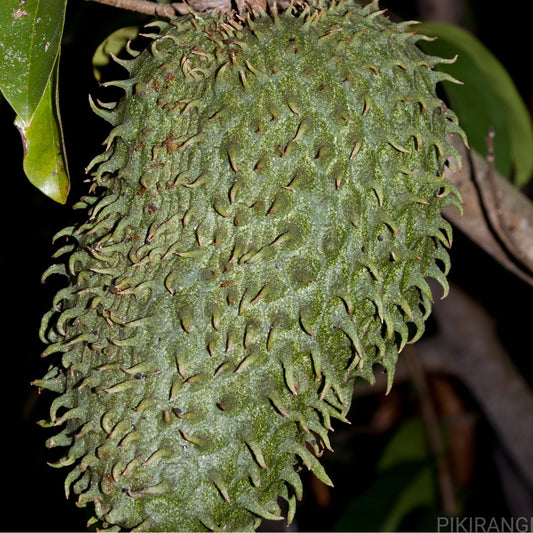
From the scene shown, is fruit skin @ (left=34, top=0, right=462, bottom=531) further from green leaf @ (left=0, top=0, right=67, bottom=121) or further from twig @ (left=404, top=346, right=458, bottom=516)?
twig @ (left=404, top=346, right=458, bottom=516)

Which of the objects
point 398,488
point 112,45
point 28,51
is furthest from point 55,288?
point 28,51

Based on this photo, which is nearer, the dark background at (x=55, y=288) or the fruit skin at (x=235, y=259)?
the fruit skin at (x=235, y=259)

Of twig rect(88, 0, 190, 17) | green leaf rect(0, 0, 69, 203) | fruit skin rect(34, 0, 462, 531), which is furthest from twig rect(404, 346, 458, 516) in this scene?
green leaf rect(0, 0, 69, 203)

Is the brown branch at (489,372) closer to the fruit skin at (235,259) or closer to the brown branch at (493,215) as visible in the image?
the brown branch at (493,215)

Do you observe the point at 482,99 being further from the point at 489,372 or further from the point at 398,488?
the point at 398,488

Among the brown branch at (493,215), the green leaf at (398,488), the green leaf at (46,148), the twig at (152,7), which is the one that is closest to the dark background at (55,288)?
the green leaf at (398,488)

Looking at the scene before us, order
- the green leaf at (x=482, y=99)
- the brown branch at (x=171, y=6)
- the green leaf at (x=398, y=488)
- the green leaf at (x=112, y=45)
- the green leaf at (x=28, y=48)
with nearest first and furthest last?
the green leaf at (x=28, y=48), the brown branch at (x=171, y=6), the green leaf at (x=112, y=45), the green leaf at (x=482, y=99), the green leaf at (x=398, y=488)

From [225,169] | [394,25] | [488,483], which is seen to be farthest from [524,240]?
[488,483]
